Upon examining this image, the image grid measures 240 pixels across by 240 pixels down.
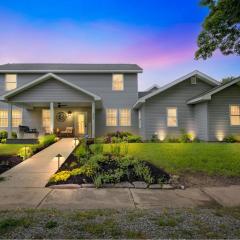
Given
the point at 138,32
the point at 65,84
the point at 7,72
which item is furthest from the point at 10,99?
the point at 138,32

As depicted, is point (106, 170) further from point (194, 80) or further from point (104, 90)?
point (104, 90)

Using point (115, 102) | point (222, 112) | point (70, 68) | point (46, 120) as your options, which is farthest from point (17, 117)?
point (222, 112)

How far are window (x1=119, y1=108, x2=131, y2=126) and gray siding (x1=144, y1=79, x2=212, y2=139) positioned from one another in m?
3.04

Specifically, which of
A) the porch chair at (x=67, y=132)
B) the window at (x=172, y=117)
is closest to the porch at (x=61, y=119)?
the porch chair at (x=67, y=132)

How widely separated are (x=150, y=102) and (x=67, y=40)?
10.7m

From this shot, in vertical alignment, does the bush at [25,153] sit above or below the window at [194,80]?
below

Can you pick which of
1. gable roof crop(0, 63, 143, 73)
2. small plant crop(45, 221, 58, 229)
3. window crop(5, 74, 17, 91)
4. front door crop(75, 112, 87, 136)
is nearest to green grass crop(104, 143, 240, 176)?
small plant crop(45, 221, 58, 229)

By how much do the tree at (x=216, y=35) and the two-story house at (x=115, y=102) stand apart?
10.8 ft

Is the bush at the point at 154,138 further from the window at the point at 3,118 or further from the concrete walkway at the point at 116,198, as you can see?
the window at the point at 3,118

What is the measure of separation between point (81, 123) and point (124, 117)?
391 centimetres

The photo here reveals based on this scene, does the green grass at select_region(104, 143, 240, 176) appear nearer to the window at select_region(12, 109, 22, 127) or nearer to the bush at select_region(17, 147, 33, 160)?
the bush at select_region(17, 147, 33, 160)

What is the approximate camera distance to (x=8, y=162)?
10.7 metres

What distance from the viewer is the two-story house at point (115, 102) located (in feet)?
58.9

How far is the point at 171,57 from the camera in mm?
26719
